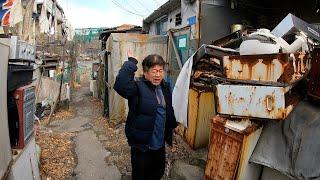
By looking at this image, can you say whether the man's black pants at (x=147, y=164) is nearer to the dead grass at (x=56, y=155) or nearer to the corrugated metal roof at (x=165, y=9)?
the dead grass at (x=56, y=155)

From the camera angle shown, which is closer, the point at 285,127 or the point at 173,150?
the point at 285,127

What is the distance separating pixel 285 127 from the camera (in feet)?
11.1

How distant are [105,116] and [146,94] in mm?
6050

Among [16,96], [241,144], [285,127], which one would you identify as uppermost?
[16,96]

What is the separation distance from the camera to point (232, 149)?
3588mm

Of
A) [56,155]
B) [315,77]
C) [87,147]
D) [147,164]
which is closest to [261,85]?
[315,77]

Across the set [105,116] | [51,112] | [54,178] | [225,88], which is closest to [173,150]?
[54,178]

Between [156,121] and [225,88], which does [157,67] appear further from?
[225,88]

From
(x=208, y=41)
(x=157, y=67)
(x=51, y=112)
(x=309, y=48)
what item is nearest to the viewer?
(x=157, y=67)

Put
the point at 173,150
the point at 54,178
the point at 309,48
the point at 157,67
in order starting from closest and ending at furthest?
the point at 157,67 → the point at 309,48 → the point at 54,178 → the point at 173,150

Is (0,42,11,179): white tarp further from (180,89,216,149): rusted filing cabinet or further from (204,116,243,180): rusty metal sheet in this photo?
(180,89,216,149): rusted filing cabinet

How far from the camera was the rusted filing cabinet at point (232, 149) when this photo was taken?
3.46 m

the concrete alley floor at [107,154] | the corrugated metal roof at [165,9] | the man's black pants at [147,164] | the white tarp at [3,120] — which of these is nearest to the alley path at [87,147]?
the concrete alley floor at [107,154]

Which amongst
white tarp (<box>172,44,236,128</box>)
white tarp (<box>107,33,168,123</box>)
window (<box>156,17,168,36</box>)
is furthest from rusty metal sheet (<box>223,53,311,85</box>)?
window (<box>156,17,168,36</box>)
